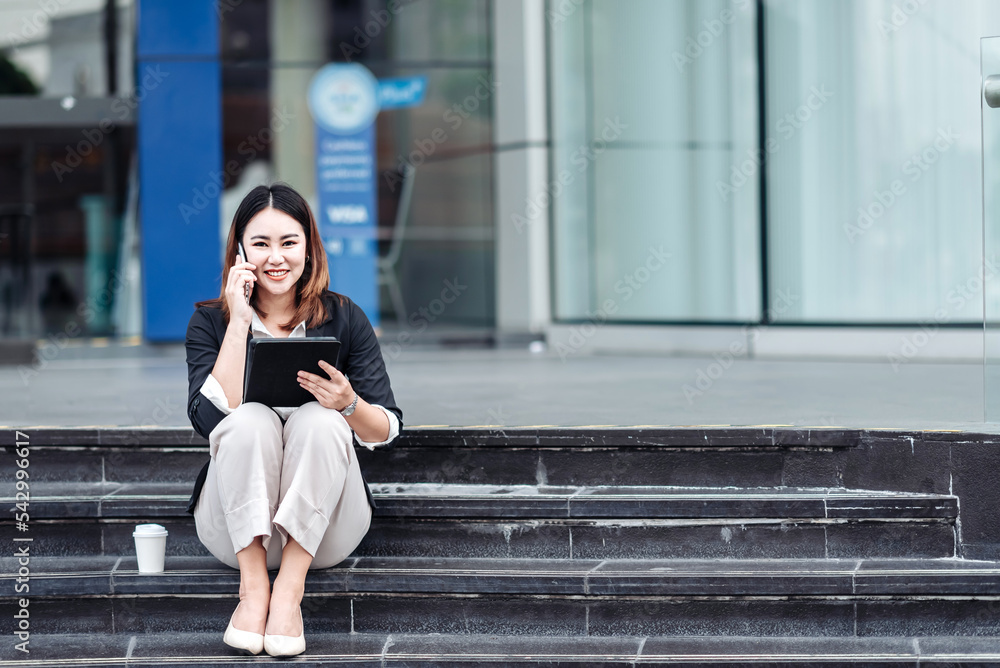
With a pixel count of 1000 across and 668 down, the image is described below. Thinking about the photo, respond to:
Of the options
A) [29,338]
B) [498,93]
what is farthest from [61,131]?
[498,93]

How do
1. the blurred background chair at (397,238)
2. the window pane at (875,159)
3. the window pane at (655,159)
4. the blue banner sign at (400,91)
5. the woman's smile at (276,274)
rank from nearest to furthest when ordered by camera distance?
the woman's smile at (276,274) → the window pane at (875,159) → the window pane at (655,159) → the blue banner sign at (400,91) → the blurred background chair at (397,238)

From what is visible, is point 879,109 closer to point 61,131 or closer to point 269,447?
point 269,447

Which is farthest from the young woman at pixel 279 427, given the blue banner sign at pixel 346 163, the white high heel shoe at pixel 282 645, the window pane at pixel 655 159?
the blue banner sign at pixel 346 163

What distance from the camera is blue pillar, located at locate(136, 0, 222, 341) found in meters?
8.48

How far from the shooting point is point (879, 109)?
6910mm

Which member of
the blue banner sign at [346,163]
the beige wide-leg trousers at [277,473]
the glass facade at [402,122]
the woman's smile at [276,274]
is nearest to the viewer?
the beige wide-leg trousers at [277,473]

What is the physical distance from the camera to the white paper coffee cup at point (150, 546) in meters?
3.30

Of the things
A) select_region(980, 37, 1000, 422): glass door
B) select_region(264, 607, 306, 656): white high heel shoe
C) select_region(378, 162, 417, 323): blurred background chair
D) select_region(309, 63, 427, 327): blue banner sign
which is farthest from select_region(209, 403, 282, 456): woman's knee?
select_region(378, 162, 417, 323): blurred background chair

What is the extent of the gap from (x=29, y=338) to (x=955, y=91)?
7.18 meters

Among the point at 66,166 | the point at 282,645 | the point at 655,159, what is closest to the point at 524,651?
the point at 282,645

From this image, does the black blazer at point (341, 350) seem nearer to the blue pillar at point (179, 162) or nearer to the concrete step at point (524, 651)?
the concrete step at point (524, 651)

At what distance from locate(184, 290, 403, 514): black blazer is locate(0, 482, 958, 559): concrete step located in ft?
0.87

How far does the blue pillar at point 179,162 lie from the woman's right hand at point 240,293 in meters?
5.51

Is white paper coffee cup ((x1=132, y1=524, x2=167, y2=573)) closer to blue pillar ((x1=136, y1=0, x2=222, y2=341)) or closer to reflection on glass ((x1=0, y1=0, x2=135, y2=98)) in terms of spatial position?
blue pillar ((x1=136, y1=0, x2=222, y2=341))
